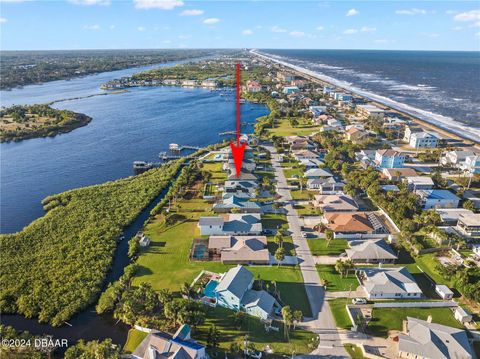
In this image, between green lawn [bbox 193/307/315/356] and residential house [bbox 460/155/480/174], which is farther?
residential house [bbox 460/155/480/174]

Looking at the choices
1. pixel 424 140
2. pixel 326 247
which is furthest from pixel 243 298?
pixel 424 140

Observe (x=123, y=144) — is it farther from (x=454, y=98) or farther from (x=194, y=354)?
(x=454, y=98)

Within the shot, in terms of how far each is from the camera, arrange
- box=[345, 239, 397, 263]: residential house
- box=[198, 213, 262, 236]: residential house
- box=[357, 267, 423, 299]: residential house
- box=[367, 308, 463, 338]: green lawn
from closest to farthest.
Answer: box=[367, 308, 463, 338]: green lawn
box=[357, 267, 423, 299]: residential house
box=[345, 239, 397, 263]: residential house
box=[198, 213, 262, 236]: residential house

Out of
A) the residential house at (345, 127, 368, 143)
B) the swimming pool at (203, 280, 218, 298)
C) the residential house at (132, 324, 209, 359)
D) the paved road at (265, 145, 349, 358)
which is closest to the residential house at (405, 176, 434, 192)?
the paved road at (265, 145, 349, 358)

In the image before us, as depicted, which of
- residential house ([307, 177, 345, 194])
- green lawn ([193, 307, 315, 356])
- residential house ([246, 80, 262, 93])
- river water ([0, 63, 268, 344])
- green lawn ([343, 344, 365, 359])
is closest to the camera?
green lawn ([343, 344, 365, 359])

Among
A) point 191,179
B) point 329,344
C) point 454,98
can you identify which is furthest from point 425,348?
point 454,98

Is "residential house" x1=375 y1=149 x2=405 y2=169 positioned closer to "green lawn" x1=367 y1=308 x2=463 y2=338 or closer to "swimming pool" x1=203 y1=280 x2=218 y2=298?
"green lawn" x1=367 y1=308 x2=463 y2=338
